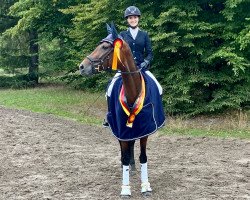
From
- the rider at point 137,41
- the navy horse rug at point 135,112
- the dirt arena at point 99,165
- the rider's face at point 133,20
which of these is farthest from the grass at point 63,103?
the navy horse rug at point 135,112

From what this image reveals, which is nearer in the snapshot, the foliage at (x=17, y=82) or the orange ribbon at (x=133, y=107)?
the orange ribbon at (x=133, y=107)

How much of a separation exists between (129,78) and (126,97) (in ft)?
0.93

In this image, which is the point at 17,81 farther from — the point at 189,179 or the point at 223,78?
the point at 189,179

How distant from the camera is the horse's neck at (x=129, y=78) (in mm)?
6039

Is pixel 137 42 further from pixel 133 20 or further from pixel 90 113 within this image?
pixel 90 113

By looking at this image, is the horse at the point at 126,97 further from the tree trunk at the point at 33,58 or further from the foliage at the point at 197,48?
the tree trunk at the point at 33,58

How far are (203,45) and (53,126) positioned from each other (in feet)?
16.7

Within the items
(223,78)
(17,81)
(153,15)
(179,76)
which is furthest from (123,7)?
(17,81)

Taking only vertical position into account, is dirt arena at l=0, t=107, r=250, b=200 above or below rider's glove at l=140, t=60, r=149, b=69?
below

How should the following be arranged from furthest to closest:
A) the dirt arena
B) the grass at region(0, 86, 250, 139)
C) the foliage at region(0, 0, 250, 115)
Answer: the foliage at region(0, 0, 250, 115) < the grass at region(0, 86, 250, 139) < the dirt arena

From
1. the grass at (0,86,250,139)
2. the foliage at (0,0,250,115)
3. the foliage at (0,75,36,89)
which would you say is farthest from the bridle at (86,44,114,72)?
the foliage at (0,75,36,89)

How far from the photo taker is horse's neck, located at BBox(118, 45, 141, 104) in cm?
604

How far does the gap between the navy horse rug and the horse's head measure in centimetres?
59

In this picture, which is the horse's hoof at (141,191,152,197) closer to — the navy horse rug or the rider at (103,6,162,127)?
the navy horse rug
